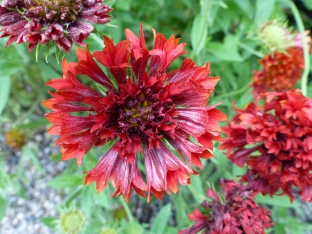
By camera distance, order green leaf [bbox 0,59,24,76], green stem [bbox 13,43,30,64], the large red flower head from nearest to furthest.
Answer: the large red flower head, green leaf [bbox 0,59,24,76], green stem [bbox 13,43,30,64]

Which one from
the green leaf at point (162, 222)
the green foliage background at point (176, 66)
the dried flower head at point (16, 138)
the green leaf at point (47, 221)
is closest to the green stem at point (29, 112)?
the green foliage background at point (176, 66)

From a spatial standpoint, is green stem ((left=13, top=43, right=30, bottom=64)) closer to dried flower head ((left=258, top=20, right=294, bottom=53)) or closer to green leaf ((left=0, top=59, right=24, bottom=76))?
green leaf ((left=0, top=59, right=24, bottom=76))

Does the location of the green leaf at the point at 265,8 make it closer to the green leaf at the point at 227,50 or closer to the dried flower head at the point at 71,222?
the green leaf at the point at 227,50

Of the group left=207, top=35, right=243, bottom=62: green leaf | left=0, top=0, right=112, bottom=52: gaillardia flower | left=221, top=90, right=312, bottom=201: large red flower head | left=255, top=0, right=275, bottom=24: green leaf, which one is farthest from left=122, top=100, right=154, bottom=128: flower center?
→ left=255, top=0, right=275, bottom=24: green leaf

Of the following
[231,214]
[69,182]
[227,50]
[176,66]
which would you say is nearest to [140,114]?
[231,214]

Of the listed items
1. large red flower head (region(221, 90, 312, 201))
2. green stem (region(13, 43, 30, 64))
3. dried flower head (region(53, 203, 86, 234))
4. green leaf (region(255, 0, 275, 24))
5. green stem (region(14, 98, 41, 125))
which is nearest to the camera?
large red flower head (region(221, 90, 312, 201))

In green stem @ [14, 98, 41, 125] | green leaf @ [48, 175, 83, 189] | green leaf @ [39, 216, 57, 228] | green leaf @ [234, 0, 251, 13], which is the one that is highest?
green leaf @ [234, 0, 251, 13]

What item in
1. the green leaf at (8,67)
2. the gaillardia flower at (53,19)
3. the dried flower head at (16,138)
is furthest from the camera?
the dried flower head at (16,138)

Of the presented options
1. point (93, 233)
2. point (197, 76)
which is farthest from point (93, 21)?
point (93, 233)
